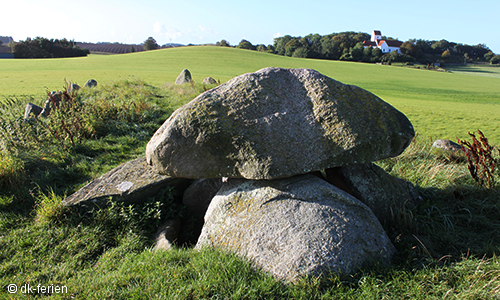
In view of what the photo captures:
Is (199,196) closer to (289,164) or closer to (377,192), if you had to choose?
(289,164)

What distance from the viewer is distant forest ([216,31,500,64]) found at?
69000 millimetres

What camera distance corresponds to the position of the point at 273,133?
3711 mm

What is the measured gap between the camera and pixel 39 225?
14.6 feet

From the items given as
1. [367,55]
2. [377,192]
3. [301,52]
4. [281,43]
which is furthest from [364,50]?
[377,192]

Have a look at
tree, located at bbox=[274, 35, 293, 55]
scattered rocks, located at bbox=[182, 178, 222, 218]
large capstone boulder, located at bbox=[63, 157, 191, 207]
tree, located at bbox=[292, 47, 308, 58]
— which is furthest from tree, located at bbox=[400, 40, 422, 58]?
large capstone boulder, located at bbox=[63, 157, 191, 207]

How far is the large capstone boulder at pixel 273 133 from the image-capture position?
3.67m

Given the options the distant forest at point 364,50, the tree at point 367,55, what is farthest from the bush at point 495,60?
the tree at point 367,55

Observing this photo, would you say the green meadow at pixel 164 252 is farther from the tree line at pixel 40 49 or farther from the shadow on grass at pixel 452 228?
the tree line at pixel 40 49

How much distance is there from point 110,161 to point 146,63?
38257 millimetres

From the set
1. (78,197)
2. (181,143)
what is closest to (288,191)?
(181,143)

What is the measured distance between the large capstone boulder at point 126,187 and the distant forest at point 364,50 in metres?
69.0

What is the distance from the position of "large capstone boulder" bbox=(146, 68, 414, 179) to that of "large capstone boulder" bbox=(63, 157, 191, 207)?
0.84 meters

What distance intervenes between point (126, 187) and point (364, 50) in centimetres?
7410

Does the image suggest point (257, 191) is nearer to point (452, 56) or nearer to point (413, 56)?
point (413, 56)
